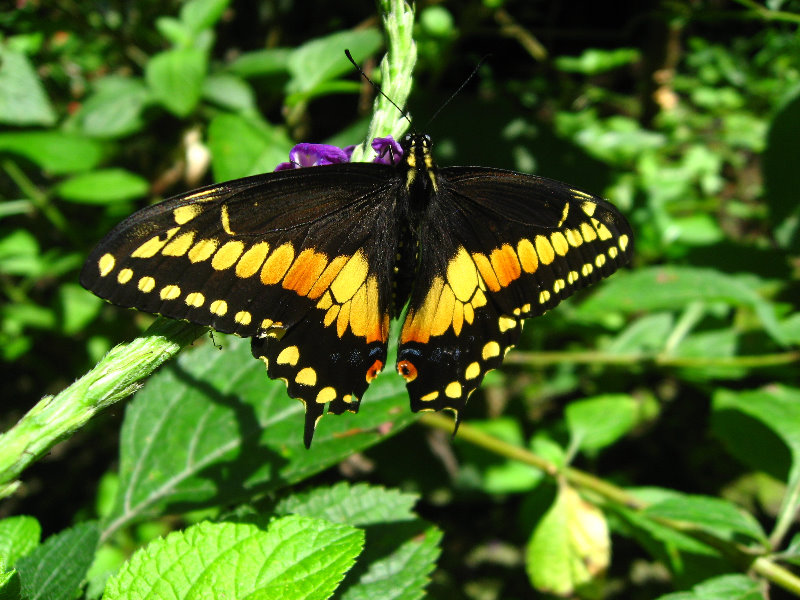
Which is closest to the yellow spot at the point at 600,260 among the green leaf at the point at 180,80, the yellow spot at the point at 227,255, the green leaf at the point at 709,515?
the green leaf at the point at 709,515

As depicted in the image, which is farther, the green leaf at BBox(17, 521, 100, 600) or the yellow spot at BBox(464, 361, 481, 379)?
the yellow spot at BBox(464, 361, 481, 379)

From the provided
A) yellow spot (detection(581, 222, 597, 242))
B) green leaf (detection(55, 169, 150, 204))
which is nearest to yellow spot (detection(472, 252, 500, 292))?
yellow spot (detection(581, 222, 597, 242))

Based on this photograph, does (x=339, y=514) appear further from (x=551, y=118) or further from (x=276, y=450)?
(x=551, y=118)

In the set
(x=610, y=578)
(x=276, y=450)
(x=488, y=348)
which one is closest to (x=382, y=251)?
(x=488, y=348)

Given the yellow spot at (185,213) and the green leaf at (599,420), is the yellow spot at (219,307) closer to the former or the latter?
the yellow spot at (185,213)

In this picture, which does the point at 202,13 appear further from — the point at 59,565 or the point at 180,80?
the point at 59,565

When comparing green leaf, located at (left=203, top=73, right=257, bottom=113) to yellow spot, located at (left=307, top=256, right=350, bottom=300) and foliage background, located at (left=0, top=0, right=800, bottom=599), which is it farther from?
yellow spot, located at (left=307, top=256, right=350, bottom=300)
